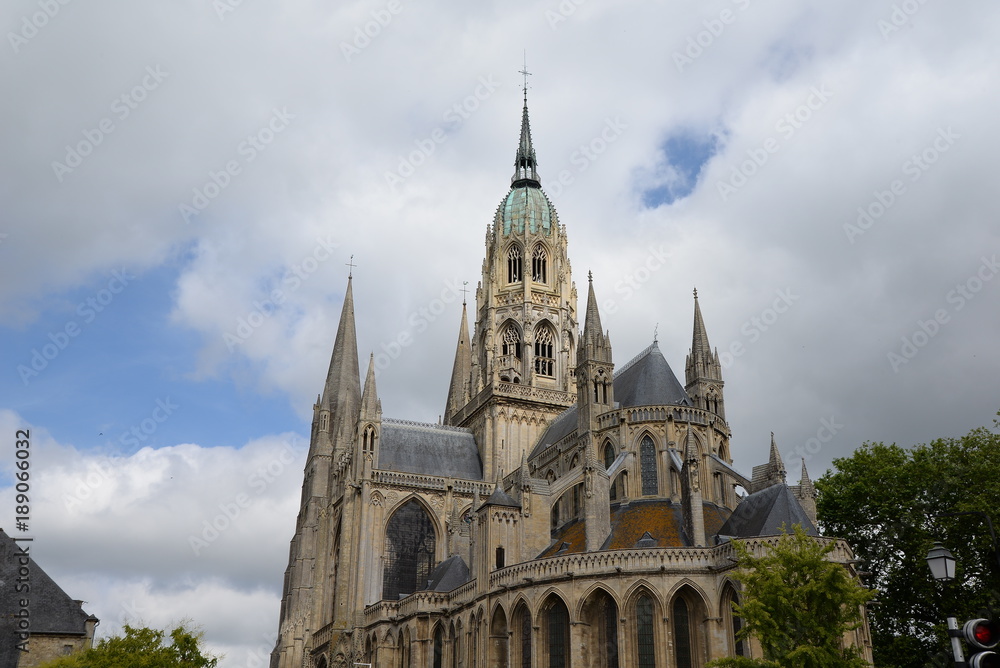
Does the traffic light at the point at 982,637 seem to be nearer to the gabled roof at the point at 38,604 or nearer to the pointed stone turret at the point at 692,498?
the pointed stone turret at the point at 692,498

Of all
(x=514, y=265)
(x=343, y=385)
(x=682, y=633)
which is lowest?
(x=682, y=633)

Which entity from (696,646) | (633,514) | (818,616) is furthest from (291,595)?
(818,616)

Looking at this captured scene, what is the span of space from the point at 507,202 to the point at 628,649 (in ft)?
135

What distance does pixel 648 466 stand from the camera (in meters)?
44.3

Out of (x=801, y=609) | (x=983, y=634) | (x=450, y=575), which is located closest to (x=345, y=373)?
(x=450, y=575)

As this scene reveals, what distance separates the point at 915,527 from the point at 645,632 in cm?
1243

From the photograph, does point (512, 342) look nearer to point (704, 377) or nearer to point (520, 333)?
point (520, 333)

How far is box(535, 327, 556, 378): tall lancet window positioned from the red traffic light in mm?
53514

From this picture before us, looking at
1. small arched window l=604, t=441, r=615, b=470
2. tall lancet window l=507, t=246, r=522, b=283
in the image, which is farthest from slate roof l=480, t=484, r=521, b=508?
tall lancet window l=507, t=246, r=522, b=283

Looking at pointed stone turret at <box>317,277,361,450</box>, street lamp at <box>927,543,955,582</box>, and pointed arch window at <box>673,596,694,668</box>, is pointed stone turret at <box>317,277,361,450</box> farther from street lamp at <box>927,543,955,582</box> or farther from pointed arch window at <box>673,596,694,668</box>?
street lamp at <box>927,543,955,582</box>

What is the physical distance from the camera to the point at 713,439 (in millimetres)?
45344

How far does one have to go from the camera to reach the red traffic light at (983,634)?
10.7 metres

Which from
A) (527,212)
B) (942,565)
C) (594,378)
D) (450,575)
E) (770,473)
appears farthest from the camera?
(527,212)

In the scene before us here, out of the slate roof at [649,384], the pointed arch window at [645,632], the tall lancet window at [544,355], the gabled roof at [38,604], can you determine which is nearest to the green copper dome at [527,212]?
the tall lancet window at [544,355]
